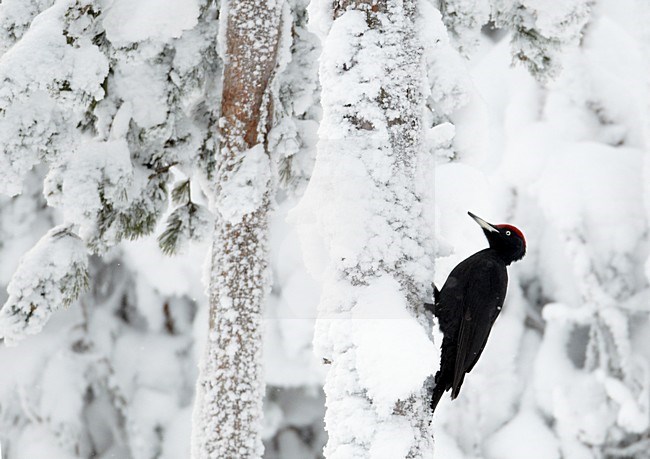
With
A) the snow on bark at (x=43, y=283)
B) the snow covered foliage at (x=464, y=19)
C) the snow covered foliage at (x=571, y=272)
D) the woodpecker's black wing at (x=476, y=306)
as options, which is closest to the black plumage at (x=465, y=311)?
the woodpecker's black wing at (x=476, y=306)

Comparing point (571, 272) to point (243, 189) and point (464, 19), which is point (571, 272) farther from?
point (243, 189)

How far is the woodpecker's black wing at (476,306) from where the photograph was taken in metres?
2.84

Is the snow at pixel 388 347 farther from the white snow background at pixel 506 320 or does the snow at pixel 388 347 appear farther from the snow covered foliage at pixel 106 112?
the white snow background at pixel 506 320

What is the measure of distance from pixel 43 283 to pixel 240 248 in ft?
4.29

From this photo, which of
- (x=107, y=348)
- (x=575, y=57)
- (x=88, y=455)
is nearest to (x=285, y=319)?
(x=107, y=348)

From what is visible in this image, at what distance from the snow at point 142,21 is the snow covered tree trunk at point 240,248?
35cm

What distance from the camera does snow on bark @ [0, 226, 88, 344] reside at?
4070 millimetres

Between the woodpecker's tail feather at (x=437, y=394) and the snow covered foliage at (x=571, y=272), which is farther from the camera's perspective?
the snow covered foliage at (x=571, y=272)

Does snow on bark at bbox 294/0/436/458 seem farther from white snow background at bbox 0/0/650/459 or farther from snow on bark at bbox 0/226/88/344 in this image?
white snow background at bbox 0/0/650/459

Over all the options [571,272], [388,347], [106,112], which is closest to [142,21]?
[106,112]

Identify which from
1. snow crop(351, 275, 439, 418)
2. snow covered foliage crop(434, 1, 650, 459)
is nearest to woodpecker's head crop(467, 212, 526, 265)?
snow crop(351, 275, 439, 418)

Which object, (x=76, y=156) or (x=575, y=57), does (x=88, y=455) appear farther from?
(x=575, y=57)

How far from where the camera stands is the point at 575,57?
7211 mm

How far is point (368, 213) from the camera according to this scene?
7.65 ft
